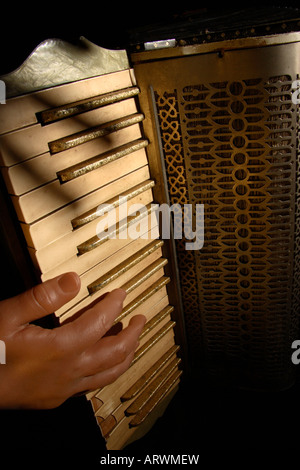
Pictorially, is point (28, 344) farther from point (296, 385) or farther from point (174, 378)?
point (296, 385)

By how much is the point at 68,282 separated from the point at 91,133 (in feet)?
2.28

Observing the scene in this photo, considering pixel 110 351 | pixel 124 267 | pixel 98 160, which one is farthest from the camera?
pixel 124 267

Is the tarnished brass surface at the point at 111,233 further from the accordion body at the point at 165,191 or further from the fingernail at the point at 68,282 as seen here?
the fingernail at the point at 68,282

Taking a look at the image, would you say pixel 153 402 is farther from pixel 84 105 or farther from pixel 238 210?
pixel 84 105

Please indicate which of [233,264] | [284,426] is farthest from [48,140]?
[284,426]

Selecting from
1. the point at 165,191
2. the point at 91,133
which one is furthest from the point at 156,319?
the point at 91,133

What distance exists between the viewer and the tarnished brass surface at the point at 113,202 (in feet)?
5.41

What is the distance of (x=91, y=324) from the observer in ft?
5.48

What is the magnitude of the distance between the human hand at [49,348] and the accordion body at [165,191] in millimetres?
122

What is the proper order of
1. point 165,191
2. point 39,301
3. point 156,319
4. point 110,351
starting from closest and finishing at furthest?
point 39,301
point 110,351
point 165,191
point 156,319

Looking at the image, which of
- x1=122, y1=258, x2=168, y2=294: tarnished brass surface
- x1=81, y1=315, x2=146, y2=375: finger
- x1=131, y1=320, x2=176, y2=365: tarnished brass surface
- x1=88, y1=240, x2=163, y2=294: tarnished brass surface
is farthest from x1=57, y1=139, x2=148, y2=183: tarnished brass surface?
x1=131, y1=320, x2=176, y2=365: tarnished brass surface

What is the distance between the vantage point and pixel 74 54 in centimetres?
153

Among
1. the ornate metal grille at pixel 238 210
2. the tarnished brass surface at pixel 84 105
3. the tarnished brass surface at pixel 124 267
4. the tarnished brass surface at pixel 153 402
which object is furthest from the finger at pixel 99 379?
the tarnished brass surface at pixel 84 105

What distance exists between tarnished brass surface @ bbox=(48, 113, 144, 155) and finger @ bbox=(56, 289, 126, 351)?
0.77 m
